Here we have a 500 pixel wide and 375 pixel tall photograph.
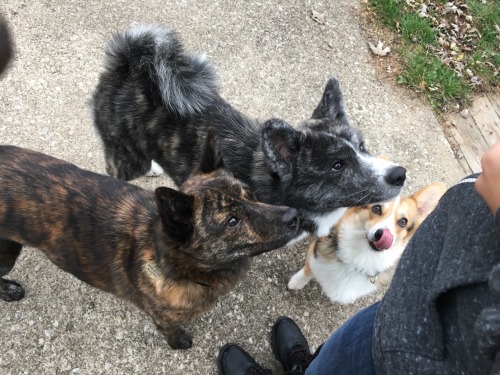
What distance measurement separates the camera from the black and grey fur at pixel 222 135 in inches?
95.3

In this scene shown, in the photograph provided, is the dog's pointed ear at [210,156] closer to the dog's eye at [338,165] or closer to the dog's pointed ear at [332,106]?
the dog's eye at [338,165]

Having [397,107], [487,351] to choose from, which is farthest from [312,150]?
[397,107]

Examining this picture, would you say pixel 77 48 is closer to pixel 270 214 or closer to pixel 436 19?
pixel 270 214

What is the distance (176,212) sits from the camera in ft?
5.82

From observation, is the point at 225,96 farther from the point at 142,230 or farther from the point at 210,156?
the point at 142,230

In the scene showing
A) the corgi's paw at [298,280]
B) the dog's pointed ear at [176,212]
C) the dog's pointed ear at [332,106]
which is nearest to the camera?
the dog's pointed ear at [176,212]

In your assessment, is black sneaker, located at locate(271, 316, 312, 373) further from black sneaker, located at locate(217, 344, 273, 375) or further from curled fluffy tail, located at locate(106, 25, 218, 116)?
curled fluffy tail, located at locate(106, 25, 218, 116)

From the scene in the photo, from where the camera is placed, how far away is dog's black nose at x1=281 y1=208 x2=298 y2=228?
1971 mm

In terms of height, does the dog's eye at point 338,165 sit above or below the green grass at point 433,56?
below

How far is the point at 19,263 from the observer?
112 inches

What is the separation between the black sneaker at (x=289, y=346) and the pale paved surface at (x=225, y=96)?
0.40 ft

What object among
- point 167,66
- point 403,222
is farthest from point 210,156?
point 403,222

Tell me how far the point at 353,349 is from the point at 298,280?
1.48 meters

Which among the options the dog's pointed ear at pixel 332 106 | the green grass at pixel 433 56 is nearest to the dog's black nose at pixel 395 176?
the dog's pointed ear at pixel 332 106
